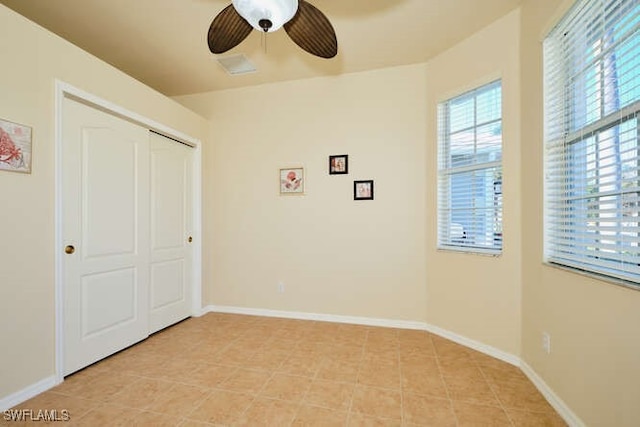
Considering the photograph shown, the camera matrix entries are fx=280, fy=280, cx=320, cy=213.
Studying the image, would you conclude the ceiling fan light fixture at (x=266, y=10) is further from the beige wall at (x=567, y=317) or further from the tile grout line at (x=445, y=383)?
the tile grout line at (x=445, y=383)

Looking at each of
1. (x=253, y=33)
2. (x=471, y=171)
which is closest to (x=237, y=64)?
(x=253, y=33)

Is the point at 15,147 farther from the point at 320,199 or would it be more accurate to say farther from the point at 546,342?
the point at 546,342

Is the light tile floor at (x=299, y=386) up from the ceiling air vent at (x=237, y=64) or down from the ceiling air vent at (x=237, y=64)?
down

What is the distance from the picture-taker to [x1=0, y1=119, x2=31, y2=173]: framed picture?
1.65m

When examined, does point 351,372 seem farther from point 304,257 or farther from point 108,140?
point 108,140

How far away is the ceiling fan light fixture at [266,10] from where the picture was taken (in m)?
1.33

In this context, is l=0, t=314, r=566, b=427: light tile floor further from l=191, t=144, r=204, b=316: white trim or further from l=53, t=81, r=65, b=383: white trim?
l=191, t=144, r=204, b=316: white trim

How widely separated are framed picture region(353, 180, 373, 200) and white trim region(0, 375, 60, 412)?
2792mm

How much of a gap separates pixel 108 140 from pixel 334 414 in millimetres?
2611

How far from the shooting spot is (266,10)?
1.36 meters

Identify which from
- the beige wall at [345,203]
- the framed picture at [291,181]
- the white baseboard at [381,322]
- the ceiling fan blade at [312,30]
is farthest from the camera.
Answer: the framed picture at [291,181]

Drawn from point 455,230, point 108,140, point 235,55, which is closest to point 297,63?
point 235,55

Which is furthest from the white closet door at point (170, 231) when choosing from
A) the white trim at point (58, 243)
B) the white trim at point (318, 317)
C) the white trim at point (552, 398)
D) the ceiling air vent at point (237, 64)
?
the white trim at point (552, 398)

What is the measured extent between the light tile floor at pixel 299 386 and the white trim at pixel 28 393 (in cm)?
4
